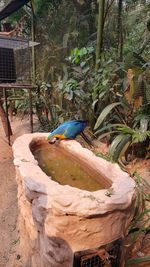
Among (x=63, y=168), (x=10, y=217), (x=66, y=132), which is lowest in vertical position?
(x=10, y=217)

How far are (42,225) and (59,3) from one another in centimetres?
592

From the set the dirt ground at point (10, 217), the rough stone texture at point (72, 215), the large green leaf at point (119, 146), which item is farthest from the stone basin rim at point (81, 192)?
the dirt ground at point (10, 217)

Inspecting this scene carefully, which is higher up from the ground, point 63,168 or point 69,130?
point 69,130

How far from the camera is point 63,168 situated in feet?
6.57

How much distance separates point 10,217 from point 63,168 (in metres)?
0.91

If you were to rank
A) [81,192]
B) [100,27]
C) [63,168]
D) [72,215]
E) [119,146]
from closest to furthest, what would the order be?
[72,215]
[81,192]
[63,168]
[119,146]
[100,27]

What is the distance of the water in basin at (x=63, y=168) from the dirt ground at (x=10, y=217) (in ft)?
1.94

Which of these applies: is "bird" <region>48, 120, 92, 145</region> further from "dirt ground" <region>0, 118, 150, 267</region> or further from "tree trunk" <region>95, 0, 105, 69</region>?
"tree trunk" <region>95, 0, 105, 69</region>

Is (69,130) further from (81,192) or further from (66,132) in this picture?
(81,192)

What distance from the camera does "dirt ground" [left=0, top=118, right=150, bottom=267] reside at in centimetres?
181

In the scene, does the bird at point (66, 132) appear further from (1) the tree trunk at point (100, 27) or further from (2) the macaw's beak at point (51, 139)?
(1) the tree trunk at point (100, 27)

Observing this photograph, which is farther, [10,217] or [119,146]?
[10,217]

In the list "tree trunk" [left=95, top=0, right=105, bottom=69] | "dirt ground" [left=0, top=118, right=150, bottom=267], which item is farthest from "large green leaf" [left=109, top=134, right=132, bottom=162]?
"tree trunk" [left=95, top=0, right=105, bottom=69]

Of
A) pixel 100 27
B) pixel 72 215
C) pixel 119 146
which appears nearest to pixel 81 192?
pixel 72 215
